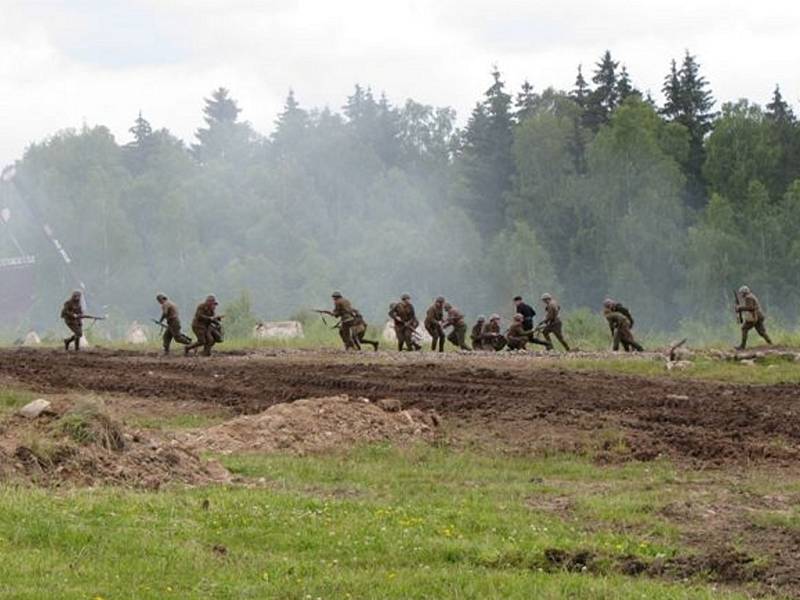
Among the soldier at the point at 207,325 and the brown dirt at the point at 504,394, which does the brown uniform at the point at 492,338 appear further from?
the soldier at the point at 207,325

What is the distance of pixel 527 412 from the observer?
24.0m

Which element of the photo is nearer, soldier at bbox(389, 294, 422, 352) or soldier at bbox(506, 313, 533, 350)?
soldier at bbox(506, 313, 533, 350)

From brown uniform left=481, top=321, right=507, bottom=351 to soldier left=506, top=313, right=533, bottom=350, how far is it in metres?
0.52

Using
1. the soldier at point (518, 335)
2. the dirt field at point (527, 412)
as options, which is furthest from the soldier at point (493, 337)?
the dirt field at point (527, 412)

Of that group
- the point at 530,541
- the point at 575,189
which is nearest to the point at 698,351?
the point at 530,541

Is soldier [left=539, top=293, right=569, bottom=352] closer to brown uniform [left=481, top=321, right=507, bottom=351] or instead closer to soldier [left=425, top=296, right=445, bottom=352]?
brown uniform [left=481, top=321, right=507, bottom=351]

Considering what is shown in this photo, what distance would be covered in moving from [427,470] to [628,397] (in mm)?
6783

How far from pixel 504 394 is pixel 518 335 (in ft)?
43.4

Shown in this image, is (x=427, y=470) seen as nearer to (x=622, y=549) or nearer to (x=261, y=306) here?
(x=622, y=549)

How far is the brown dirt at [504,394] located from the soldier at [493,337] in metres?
5.15

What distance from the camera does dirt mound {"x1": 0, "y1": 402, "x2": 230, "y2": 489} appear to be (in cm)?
1662

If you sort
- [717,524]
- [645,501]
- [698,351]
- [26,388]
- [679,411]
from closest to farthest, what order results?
[717,524] < [645,501] < [679,411] < [26,388] < [698,351]

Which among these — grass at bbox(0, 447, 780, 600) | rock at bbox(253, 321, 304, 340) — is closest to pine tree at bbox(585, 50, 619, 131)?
rock at bbox(253, 321, 304, 340)

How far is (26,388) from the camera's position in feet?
93.0
